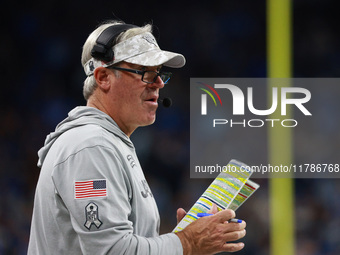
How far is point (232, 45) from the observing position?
3.77 meters

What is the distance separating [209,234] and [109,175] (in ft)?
0.89

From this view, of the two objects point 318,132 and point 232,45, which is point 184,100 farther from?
point 318,132

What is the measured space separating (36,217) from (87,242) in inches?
8.6

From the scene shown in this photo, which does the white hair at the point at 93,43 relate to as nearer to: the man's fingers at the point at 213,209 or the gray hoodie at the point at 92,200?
the gray hoodie at the point at 92,200

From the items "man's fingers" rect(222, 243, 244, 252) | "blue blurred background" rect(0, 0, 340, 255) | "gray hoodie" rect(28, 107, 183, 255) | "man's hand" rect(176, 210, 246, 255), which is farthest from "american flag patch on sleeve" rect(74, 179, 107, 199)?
"blue blurred background" rect(0, 0, 340, 255)

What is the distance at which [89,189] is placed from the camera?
110 cm

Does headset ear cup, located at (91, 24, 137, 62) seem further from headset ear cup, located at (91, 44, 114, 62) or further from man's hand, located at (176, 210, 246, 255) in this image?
man's hand, located at (176, 210, 246, 255)

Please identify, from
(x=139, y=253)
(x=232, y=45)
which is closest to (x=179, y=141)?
(x=232, y=45)

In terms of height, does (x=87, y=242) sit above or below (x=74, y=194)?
below

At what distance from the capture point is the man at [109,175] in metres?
1.10

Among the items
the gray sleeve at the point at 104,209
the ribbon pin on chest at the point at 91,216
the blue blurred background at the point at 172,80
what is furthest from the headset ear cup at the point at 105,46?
the blue blurred background at the point at 172,80

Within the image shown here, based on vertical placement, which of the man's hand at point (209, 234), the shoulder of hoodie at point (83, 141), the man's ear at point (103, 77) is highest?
the man's ear at point (103, 77)

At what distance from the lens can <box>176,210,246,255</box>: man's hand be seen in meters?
1.18

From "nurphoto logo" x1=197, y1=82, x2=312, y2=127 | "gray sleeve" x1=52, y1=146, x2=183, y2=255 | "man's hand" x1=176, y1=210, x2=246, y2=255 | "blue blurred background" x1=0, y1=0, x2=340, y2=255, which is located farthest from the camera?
"nurphoto logo" x1=197, y1=82, x2=312, y2=127
